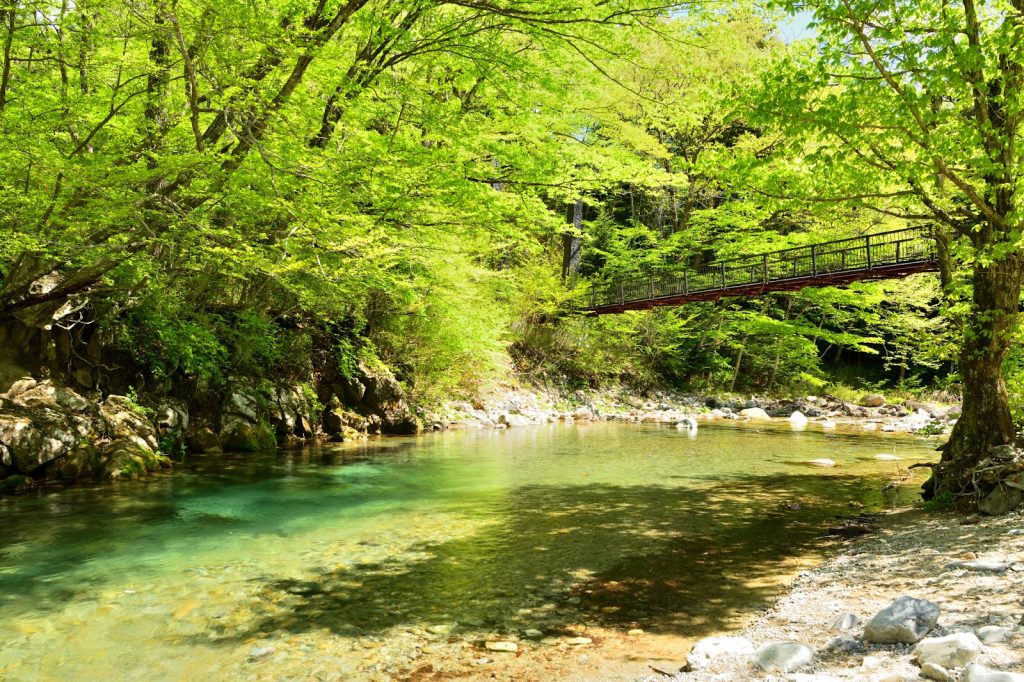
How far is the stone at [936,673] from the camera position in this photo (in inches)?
83.3

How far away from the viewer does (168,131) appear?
21.3 ft

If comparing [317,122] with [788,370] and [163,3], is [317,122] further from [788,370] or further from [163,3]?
[788,370]

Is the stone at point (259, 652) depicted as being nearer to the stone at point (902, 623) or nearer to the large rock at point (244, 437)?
the stone at point (902, 623)

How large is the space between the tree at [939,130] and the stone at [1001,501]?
26 cm

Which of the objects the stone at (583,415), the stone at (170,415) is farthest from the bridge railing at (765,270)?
the stone at (170,415)

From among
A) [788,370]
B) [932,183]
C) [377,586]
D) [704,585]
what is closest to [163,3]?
[377,586]

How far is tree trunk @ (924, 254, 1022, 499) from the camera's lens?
543 cm

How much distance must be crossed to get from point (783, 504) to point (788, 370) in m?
18.3

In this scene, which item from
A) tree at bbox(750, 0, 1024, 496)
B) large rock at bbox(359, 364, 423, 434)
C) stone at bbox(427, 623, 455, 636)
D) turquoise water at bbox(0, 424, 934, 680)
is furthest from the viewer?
large rock at bbox(359, 364, 423, 434)

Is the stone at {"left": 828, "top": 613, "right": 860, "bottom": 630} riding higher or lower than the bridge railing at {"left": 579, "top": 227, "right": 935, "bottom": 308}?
lower

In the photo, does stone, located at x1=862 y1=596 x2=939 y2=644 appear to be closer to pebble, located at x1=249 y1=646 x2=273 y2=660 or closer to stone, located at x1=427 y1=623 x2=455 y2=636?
stone, located at x1=427 y1=623 x2=455 y2=636

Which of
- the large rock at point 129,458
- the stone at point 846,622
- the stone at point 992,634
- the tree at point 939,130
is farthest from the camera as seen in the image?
the large rock at point 129,458

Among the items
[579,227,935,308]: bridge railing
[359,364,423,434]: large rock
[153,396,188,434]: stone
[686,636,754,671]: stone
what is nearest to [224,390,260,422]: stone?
[153,396,188,434]: stone

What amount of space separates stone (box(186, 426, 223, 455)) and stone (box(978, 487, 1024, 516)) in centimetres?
982
